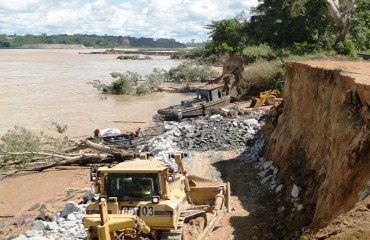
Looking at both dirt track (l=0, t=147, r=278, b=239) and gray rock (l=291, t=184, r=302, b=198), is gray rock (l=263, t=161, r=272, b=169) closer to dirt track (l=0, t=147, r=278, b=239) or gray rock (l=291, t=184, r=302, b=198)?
dirt track (l=0, t=147, r=278, b=239)

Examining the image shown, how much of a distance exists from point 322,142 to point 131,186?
6351 millimetres

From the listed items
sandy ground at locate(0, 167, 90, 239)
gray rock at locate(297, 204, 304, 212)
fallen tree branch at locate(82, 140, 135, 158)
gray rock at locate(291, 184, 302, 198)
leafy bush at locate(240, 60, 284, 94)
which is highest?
leafy bush at locate(240, 60, 284, 94)

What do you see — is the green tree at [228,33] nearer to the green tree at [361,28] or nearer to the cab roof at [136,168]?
the green tree at [361,28]

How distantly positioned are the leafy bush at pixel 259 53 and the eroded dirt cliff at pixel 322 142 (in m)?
19.8

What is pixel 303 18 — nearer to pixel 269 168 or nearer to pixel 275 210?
pixel 269 168

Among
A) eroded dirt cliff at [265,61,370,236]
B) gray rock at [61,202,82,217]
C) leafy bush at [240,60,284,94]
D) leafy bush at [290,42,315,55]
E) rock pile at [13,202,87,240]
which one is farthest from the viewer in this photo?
leafy bush at [290,42,315,55]

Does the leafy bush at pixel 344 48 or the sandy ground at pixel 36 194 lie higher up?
the leafy bush at pixel 344 48

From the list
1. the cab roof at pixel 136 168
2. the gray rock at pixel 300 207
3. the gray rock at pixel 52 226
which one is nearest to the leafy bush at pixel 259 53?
the gray rock at pixel 300 207

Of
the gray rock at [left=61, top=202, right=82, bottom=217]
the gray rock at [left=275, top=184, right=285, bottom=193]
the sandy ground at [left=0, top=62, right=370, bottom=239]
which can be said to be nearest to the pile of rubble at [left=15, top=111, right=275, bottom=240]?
the sandy ground at [left=0, top=62, right=370, bottom=239]

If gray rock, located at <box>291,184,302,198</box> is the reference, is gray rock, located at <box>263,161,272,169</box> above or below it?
below

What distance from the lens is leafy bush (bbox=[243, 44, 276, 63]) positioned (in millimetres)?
38781

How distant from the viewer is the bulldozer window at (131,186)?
8625mm

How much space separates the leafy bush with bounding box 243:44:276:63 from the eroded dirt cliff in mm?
19815

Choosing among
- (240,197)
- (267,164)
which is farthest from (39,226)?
(267,164)
